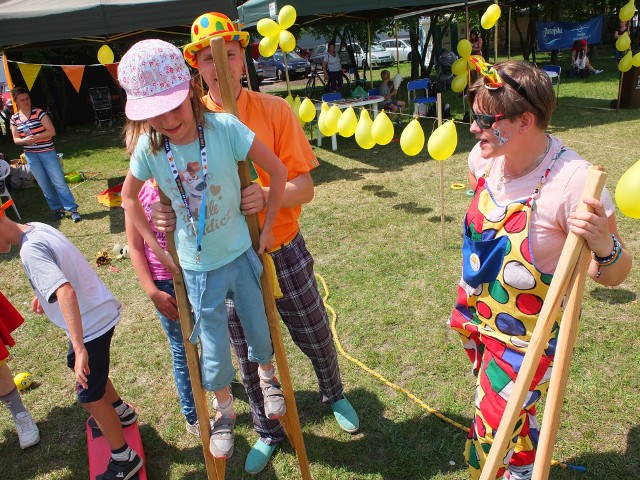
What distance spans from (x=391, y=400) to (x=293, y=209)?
158 centimetres

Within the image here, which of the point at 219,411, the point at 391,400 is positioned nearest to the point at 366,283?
the point at 391,400

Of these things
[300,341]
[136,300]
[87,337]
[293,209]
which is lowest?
[136,300]

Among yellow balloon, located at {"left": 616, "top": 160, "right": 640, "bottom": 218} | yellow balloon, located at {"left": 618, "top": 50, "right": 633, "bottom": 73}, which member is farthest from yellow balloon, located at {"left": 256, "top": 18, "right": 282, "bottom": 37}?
yellow balloon, located at {"left": 618, "top": 50, "right": 633, "bottom": 73}

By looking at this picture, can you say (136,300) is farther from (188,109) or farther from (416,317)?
(188,109)

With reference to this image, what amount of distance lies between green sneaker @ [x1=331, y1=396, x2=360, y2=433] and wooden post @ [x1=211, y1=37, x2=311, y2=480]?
55 cm

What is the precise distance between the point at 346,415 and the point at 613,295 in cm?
269

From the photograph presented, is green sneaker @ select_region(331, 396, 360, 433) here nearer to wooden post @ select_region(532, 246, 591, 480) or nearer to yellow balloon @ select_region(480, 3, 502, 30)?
wooden post @ select_region(532, 246, 591, 480)

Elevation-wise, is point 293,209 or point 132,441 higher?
point 293,209

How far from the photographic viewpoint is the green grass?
2.84m

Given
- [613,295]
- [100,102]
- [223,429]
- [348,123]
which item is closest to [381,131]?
[348,123]

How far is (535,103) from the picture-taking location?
1.72 metres

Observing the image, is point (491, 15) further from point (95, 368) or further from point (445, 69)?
point (95, 368)

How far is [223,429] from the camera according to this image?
2.20 m

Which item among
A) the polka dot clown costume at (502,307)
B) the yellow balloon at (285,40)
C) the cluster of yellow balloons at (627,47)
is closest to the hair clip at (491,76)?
the polka dot clown costume at (502,307)
